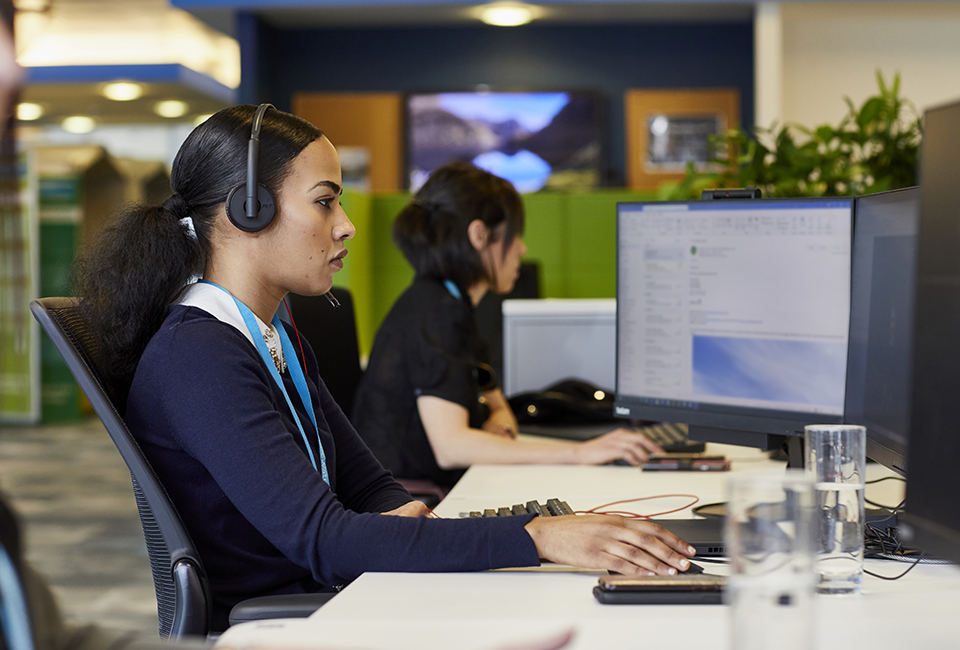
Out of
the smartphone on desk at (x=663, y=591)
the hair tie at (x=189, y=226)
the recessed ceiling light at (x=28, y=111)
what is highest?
the recessed ceiling light at (x=28, y=111)

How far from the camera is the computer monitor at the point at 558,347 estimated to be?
283cm

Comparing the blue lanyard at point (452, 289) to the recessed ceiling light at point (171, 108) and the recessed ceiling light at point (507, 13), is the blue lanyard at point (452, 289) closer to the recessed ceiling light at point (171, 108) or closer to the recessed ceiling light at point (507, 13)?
the recessed ceiling light at point (507, 13)

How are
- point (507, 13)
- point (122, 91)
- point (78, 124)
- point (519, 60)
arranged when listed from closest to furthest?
1. point (507, 13)
2. point (519, 60)
3. point (122, 91)
4. point (78, 124)

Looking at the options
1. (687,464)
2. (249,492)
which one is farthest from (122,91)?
(249,492)

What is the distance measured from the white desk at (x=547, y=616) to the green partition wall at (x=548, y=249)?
2.93 m

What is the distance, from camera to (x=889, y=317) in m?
1.09

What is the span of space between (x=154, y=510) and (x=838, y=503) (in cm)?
74

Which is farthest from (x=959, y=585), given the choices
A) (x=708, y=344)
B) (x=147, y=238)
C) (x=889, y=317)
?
(x=147, y=238)

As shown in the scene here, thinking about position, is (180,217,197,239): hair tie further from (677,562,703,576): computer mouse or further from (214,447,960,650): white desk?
(677,562,703,576): computer mouse

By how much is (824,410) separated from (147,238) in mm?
917

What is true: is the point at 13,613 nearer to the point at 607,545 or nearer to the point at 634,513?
the point at 607,545

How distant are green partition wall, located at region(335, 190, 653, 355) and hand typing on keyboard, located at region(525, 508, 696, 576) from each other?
9.51ft

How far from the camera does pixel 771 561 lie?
2.07 feet

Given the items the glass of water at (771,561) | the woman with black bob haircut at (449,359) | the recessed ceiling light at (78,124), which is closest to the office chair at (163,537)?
the glass of water at (771,561)
